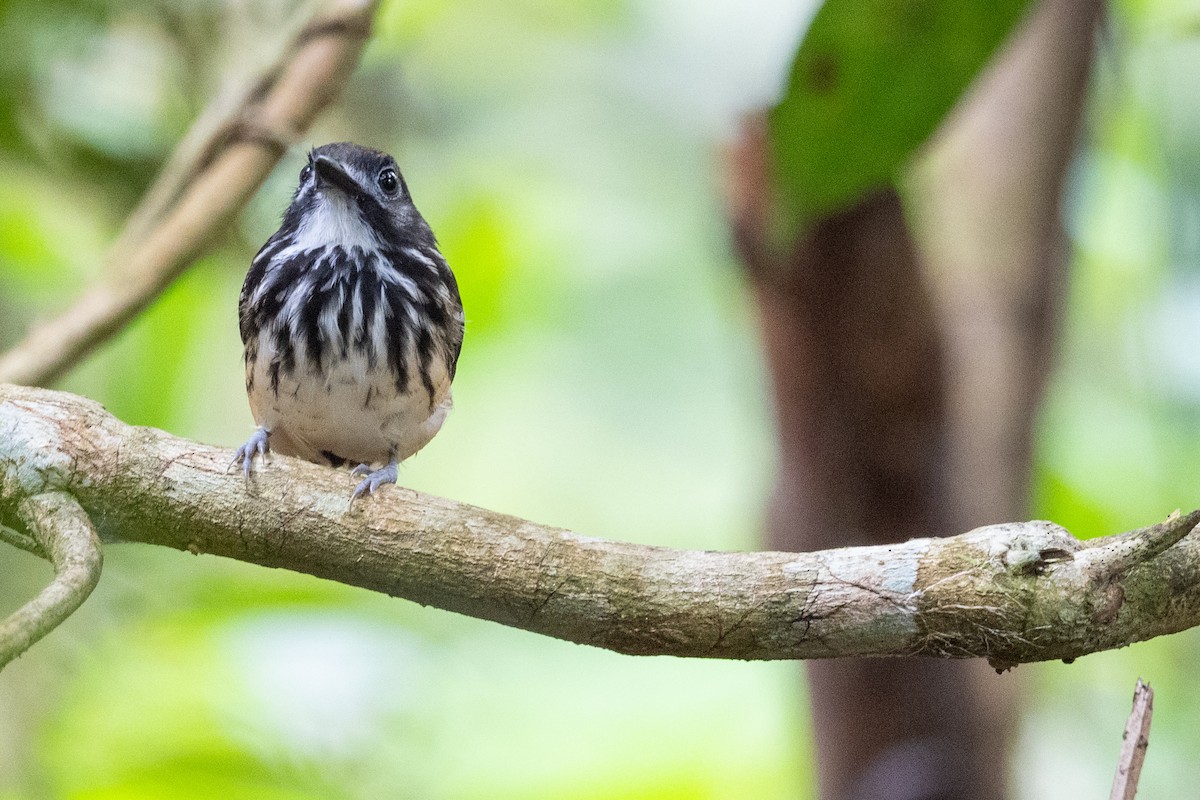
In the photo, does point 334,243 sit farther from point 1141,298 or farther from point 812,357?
point 1141,298

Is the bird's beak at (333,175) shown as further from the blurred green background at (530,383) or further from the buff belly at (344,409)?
the blurred green background at (530,383)

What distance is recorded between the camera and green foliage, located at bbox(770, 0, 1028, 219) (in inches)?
103

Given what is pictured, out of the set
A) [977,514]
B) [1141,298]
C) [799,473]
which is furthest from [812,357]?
[1141,298]

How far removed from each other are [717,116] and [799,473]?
2070mm

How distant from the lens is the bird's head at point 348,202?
3.43 m

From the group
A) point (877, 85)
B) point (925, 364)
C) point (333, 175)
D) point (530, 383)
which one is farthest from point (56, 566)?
point (530, 383)

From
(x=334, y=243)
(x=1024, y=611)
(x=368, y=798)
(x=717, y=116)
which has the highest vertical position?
(x=717, y=116)

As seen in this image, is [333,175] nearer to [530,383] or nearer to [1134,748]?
[1134,748]

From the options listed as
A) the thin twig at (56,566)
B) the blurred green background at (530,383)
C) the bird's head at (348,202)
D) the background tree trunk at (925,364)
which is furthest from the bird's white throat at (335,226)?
the thin twig at (56,566)

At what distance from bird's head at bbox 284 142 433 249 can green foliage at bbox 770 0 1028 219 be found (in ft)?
4.07

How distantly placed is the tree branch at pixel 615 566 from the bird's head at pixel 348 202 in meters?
1.25

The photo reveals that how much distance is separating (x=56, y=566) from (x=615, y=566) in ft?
2.77

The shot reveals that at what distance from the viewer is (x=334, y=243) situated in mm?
3451

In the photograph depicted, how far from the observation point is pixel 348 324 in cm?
325
